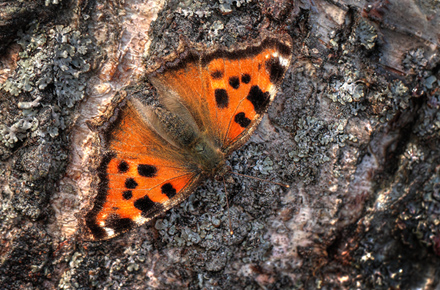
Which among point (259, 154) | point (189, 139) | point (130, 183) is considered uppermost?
point (259, 154)

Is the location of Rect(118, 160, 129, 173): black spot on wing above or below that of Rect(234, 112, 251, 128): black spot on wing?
below

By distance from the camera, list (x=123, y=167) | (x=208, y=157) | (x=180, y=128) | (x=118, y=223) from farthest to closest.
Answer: (x=180, y=128), (x=208, y=157), (x=123, y=167), (x=118, y=223)

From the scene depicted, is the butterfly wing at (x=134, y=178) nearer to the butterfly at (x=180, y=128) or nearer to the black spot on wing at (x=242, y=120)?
the butterfly at (x=180, y=128)

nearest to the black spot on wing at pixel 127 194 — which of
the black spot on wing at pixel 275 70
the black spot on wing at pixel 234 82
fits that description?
the black spot on wing at pixel 234 82

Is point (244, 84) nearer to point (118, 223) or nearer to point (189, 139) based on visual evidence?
point (189, 139)

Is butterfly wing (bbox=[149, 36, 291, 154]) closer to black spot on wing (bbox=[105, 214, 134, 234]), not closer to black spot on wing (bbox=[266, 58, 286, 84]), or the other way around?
black spot on wing (bbox=[266, 58, 286, 84])

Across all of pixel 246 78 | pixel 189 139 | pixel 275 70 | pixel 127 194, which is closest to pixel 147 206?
pixel 127 194

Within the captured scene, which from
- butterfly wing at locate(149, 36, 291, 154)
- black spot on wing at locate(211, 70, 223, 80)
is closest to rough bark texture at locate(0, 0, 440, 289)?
butterfly wing at locate(149, 36, 291, 154)
